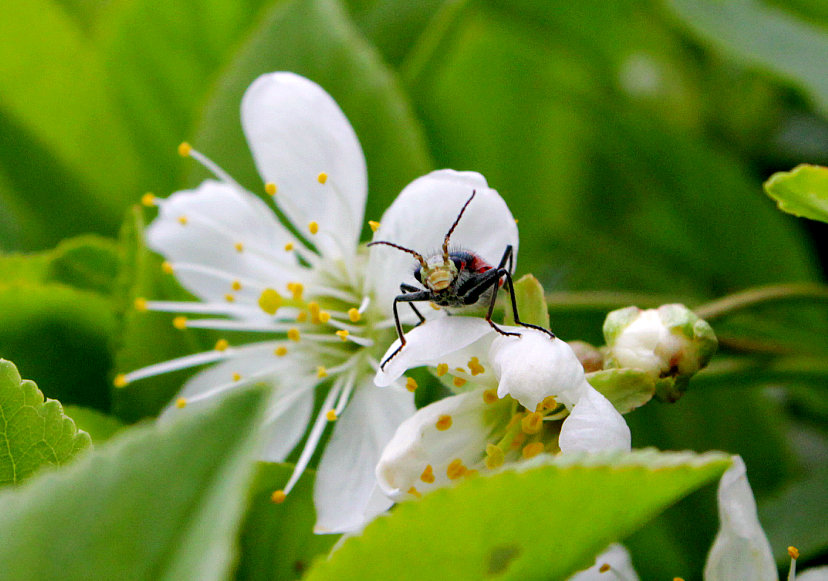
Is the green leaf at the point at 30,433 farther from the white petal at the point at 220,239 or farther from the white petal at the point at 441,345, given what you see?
the white petal at the point at 220,239

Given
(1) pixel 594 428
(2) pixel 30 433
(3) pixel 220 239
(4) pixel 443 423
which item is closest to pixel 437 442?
(4) pixel 443 423

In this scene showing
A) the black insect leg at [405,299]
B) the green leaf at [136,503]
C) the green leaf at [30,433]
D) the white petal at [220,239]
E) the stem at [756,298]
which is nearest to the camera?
the green leaf at [136,503]

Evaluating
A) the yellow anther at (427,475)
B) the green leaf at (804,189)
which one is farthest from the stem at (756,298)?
the yellow anther at (427,475)

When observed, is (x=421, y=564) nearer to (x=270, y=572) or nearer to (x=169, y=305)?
(x=270, y=572)

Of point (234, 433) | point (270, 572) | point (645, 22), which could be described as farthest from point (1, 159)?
point (645, 22)

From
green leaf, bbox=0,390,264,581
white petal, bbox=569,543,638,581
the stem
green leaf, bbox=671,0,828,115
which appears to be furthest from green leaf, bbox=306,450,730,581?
green leaf, bbox=671,0,828,115

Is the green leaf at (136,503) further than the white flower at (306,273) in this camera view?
No
